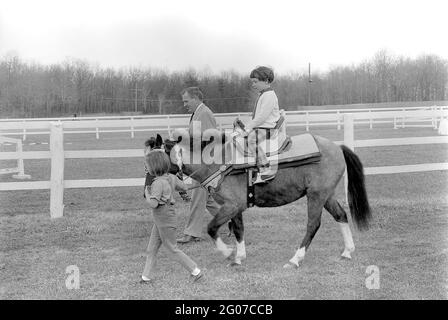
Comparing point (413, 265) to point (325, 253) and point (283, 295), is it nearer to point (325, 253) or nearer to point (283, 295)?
point (325, 253)

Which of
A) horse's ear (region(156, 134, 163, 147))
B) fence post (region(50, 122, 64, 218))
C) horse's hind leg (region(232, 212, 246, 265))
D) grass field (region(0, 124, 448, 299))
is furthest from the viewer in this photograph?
fence post (region(50, 122, 64, 218))

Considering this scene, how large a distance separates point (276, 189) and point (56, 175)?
4541 millimetres

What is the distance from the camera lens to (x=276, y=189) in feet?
18.4

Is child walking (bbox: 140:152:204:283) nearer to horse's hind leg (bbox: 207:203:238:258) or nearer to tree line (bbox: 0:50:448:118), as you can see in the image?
horse's hind leg (bbox: 207:203:238:258)

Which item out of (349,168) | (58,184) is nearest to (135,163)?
(58,184)

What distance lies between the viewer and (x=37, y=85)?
34.0ft

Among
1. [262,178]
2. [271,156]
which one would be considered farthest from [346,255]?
[271,156]

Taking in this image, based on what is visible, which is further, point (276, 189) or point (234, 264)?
point (276, 189)

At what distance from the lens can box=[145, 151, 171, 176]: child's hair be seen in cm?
466

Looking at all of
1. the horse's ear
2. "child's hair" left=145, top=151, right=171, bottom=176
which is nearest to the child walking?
"child's hair" left=145, top=151, right=171, bottom=176

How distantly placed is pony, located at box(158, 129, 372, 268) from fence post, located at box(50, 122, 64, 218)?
3845 millimetres

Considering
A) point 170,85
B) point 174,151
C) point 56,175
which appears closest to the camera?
point 174,151

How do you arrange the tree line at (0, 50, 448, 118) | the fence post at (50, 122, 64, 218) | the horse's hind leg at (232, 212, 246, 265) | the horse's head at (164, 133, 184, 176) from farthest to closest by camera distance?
1. the tree line at (0, 50, 448, 118)
2. the fence post at (50, 122, 64, 218)
3. the horse's hind leg at (232, 212, 246, 265)
4. the horse's head at (164, 133, 184, 176)

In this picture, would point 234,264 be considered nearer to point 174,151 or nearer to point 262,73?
point 174,151
